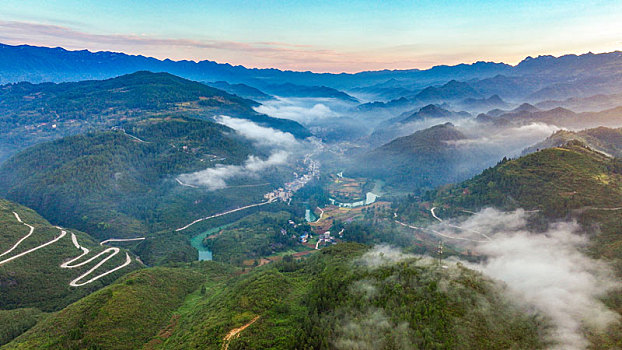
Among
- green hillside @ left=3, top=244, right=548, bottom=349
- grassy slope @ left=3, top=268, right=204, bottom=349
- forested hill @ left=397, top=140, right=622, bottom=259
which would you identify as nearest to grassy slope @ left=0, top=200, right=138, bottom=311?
grassy slope @ left=3, top=268, right=204, bottom=349

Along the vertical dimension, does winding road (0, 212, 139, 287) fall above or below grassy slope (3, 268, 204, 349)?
below

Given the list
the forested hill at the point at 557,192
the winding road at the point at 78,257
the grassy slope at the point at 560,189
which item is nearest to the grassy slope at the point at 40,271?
the winding road at the point at 78,257

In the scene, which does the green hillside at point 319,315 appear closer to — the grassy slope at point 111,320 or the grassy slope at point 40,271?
the grassy slope at point 111,320

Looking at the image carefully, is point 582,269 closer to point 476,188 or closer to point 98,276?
point 476,188

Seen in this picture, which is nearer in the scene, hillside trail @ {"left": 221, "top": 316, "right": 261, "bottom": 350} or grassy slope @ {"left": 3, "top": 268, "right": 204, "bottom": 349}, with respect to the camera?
hillside trail @ {"left": 221, "top": 316, "right": 261, "bottom": 350}

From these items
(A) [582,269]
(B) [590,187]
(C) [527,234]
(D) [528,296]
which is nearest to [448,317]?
(D) [528,296]

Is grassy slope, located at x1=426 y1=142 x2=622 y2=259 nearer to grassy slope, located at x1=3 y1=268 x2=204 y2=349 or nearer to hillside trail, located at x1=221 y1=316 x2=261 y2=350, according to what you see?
hillside trail, located at x1=221 y1=316 x2=261 y2=350
